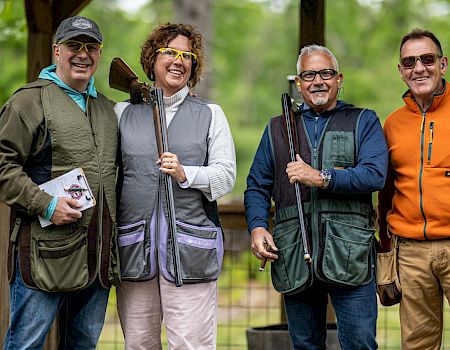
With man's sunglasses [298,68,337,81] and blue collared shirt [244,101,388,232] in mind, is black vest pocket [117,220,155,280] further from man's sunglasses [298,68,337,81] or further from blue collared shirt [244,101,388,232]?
man's sunglasses [298,68,337,81]

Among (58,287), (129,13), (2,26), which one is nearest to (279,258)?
(58,287)

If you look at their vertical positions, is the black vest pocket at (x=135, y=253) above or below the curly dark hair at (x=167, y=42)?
below

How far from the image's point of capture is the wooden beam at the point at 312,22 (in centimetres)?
511

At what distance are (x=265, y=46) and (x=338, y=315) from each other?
18805mm

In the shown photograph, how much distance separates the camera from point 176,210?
3922 millimetres

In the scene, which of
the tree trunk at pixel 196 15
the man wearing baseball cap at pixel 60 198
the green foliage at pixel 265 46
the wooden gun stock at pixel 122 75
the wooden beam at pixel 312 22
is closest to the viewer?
the man wearing baseball cap at pixel 60 198

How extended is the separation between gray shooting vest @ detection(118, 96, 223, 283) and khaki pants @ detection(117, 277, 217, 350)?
2.7 inches

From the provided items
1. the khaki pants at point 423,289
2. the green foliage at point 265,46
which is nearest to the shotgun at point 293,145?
the khaki pants at point 423,289

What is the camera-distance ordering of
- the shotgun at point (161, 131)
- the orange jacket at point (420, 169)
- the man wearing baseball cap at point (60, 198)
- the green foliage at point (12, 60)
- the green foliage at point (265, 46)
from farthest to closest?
the green foliage at point (265, 46)
the green foliage at point (12, 60)
the orange jacket at point (420, 169)
the shotgun at point (161, 131)
the man wearing baseball cap at point (60, 198)

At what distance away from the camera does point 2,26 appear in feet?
30.7

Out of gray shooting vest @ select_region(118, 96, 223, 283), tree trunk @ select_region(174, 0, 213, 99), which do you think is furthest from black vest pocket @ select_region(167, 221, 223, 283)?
tree trunk @ select_region(174, 0, 213, 99)

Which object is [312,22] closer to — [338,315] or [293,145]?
[293,145]

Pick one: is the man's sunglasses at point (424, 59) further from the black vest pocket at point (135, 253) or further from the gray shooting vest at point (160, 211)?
the black vest pocket at point (135, 253)

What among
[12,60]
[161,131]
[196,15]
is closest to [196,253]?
[161,131]
